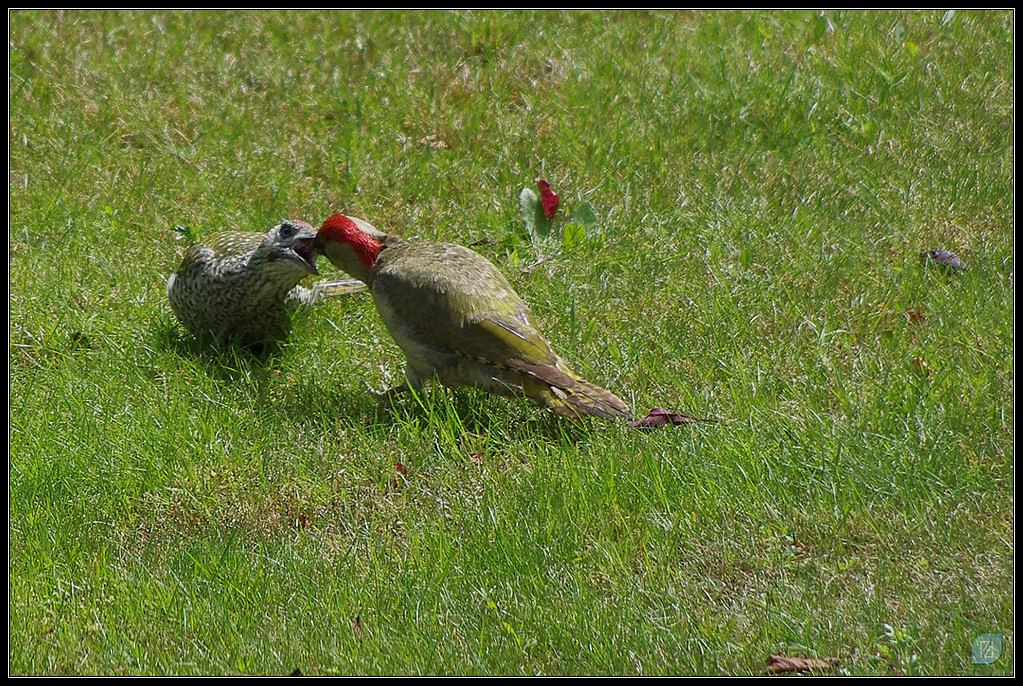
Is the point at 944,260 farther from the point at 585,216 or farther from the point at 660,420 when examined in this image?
the point at 660,420

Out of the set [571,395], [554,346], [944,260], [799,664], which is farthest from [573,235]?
[799,664]

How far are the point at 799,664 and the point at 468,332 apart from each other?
2213 millimetres

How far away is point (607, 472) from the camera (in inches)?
185

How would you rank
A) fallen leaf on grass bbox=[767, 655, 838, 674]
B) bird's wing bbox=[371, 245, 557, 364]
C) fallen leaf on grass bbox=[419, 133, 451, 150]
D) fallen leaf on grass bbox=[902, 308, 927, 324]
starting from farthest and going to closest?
fallen leaf on grass bbox=[419, 133, 451, 150] < fallen leaf on grass bbox=[902, 308, 927, 324] < bird's wing bbox=[371, 245, 557, 364] < fallen leaf on grass bbox=[767, 655, 838, 674]

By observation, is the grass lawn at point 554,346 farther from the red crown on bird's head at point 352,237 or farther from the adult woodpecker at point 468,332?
the red crown on bird's head at point 352,237

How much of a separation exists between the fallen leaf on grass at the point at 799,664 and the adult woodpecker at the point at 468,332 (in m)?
1.47

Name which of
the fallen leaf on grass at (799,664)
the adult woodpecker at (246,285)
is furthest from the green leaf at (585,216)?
the fallen leaf on grass at (799,664)

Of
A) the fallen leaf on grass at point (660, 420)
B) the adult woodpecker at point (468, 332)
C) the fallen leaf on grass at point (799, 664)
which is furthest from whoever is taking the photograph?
the adult woodpecker at point (468, 332)

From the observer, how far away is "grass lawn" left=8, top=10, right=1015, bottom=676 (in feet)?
13.6

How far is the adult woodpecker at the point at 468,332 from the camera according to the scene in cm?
518

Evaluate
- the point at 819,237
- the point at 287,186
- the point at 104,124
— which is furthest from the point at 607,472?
the point at 104,124

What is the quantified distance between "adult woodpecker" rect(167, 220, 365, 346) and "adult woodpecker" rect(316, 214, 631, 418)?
0.41 metres

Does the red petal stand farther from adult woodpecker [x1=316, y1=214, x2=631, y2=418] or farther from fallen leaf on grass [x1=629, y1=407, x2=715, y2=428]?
fallen leaf on grass [x1=629, y1=407, x2=715, y2=428]

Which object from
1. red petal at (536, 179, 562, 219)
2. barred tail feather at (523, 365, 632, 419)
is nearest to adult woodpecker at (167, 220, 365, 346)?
barred tail feather at (523, 365, 632, 419)
